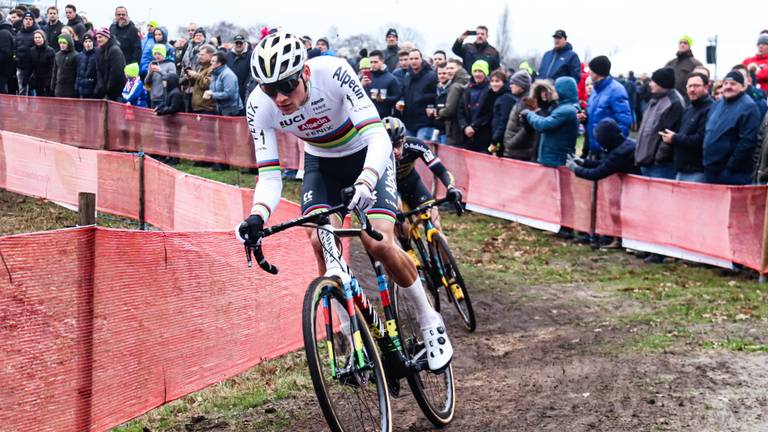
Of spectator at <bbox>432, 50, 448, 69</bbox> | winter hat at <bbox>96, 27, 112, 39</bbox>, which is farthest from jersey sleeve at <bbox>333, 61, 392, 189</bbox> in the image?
winter hat at <bbox>96, 27, 112, 39</bbox>

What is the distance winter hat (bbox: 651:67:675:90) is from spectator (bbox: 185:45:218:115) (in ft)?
27.9

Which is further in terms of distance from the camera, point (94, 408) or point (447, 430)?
point (447, 430)

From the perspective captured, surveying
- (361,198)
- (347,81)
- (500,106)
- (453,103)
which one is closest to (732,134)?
(500,106)

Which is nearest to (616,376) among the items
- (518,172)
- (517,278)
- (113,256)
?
(113,256)

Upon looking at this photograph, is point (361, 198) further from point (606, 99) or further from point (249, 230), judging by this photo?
point (606, 99)

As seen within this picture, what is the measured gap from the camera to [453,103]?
16031 millimetres

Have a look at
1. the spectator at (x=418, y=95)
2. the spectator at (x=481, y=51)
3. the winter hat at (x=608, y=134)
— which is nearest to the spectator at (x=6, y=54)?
the spectator at (x=418, y=95)

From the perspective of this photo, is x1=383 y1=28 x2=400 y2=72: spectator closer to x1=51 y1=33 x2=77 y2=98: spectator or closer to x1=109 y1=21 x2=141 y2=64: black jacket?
x1=109 y1=21 x2=141 y2=64: black jacket

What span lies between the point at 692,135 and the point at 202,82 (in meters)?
9.50

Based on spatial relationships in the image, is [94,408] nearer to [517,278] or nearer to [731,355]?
[731,355]

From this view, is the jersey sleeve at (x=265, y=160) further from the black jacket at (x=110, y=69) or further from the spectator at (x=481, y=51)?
the black jacket at (x=110, y=69)

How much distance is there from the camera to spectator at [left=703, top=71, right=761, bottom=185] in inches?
456

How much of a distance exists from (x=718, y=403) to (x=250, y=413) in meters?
3.16

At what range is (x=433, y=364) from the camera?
6250mm
